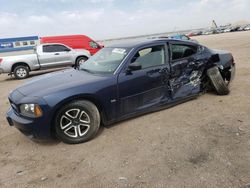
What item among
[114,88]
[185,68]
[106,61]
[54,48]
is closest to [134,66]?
[114,88]

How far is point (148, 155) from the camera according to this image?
334 centimetres

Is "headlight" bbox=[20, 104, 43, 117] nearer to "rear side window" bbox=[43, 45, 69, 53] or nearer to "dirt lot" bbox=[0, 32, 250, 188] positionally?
"dirt lot" bbox=[0, 32, 250, 188]

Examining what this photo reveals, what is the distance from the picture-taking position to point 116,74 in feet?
13.6

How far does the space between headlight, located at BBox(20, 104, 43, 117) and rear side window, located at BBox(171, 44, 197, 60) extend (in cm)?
287

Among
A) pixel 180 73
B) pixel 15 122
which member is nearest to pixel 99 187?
pixel 15 122

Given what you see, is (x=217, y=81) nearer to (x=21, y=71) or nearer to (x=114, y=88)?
(x=114, y=88)

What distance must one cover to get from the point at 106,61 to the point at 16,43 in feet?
76.6

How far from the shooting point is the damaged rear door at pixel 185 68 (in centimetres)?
485

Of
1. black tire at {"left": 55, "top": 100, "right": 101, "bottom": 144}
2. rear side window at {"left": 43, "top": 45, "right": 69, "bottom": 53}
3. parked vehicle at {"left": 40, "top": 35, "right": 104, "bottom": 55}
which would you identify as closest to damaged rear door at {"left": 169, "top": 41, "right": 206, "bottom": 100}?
black tire at {"left": 55, "top": 100, "right": 101, "bottom": 144}

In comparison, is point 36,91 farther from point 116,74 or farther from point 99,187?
point 99,187

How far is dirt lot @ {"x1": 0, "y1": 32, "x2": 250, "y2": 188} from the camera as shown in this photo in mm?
2844

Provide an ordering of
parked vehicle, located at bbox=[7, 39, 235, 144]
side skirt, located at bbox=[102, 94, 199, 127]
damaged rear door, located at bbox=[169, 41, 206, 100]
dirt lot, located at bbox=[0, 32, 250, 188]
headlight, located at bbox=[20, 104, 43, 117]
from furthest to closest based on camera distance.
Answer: damaged rear door, located at bbox=[169, 41, 206, 100], side skirt, located at bbox=[102, 94, 199, 127], parked vehicle, located at bbox=[7, 39, 235, 144], headlight, located at bbox=[20, 104, 43, 117], dirt lot, located at bbox=[0, 32, 250, 188]

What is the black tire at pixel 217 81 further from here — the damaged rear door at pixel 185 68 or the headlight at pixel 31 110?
the headlight at pixel 31 110

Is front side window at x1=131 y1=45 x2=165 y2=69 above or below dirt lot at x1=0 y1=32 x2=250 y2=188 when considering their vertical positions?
above
